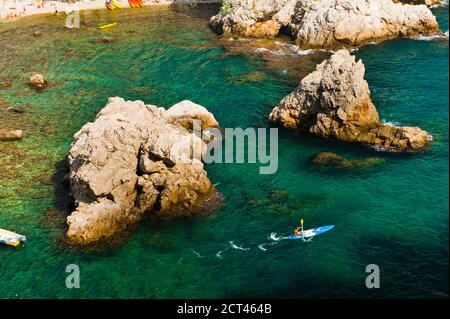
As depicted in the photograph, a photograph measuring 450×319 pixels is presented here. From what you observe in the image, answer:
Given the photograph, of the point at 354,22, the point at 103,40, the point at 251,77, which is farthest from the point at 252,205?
the point at 103,40

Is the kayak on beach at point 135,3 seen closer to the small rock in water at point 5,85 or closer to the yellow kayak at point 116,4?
the yellow kayak at point 116,4

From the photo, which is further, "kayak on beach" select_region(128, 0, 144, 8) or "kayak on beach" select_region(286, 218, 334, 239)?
"kayak on beach" select_region(128, 0, 144, 8)

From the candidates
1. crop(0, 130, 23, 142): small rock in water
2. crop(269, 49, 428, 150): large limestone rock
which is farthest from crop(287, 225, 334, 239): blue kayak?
crop(0, 130, 23, 142): small rock in water

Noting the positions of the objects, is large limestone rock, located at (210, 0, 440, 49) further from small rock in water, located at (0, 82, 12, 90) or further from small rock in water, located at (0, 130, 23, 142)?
small rock in water, located at (0, 130, 23, 142)

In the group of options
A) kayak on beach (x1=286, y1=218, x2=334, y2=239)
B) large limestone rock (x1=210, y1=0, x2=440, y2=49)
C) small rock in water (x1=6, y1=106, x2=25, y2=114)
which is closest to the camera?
kayak on beach (x1=286, y1=218, x2=334, y2=239)

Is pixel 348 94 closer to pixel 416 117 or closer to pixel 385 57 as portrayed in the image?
pixel 416 117

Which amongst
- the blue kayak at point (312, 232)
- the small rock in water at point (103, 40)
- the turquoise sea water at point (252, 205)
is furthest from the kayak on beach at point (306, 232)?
the small rock in water at point (103, 40)

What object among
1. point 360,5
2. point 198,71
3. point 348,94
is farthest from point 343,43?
point 348,94
